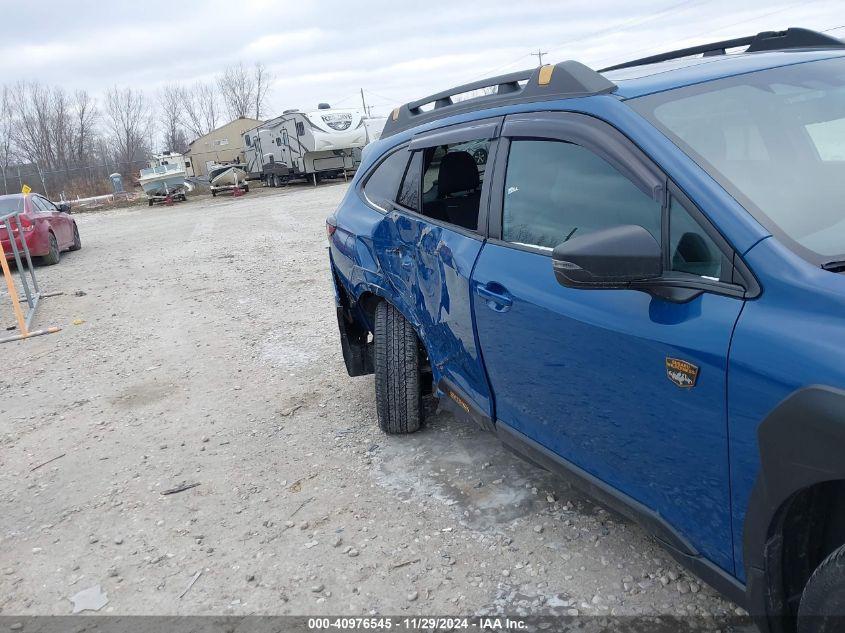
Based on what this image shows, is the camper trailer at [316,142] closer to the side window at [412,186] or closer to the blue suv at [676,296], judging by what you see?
the side window at [412,186]

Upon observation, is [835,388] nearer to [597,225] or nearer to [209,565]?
[597,225]

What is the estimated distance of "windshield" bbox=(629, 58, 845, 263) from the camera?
1.96m

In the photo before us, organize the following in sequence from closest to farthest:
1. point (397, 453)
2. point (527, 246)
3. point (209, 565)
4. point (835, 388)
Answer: point (835, 388), point (527, 246), point (209, 565), point (397, 453)

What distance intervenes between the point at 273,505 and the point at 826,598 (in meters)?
2.68

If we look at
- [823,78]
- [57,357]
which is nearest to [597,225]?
[823,78]

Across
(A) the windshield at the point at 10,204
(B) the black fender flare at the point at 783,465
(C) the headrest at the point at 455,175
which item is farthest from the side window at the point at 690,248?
(A) the windshield at the point at 10,204

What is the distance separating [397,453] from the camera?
4137 millimetres

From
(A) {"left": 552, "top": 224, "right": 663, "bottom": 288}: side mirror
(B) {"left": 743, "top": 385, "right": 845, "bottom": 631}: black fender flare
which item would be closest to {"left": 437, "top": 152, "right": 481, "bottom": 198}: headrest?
(A) {"left": 552, "top": 224, "right": 663, "bottom": 288}: side mirror

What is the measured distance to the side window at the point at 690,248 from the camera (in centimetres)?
197

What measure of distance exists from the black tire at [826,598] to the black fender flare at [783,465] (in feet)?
0.30

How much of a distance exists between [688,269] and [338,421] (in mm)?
3100

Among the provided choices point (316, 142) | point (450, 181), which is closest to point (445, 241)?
point (450, 181)

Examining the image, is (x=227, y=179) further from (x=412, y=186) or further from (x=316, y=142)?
(x=412, y=186)

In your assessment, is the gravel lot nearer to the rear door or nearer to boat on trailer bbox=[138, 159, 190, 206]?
the rear door
